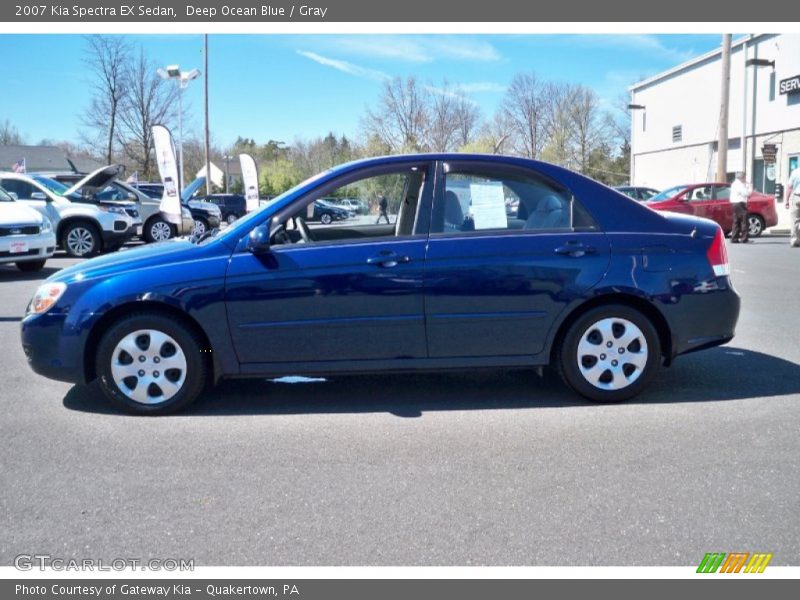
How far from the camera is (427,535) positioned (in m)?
3.29

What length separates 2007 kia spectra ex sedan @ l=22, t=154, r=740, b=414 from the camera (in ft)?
15.8

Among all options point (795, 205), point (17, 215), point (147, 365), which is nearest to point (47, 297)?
point (147, 365)

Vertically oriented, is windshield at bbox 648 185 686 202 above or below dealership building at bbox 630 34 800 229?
below

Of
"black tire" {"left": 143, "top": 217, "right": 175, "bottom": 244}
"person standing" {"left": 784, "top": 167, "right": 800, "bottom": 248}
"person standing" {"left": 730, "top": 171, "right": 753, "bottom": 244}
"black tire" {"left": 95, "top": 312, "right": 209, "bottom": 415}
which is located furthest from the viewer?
"black tire" {"left": 143, "top": 217, "right": 175, "bottom": 244}

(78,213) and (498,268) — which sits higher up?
(78,213)

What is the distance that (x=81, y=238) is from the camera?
15.6m

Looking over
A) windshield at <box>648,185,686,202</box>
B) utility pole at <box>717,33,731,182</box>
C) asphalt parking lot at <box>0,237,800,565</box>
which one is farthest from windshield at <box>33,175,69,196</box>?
utility pole at <box>717,33,731,182</box>

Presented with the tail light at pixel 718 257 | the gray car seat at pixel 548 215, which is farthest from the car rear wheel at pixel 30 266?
the tail light at pixel 718 257

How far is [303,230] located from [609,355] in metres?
2.19

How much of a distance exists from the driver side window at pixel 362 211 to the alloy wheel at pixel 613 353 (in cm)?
138

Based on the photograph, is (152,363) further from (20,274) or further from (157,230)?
(157,230)

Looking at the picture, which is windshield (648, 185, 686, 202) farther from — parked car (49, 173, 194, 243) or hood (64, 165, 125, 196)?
hood (64, 165, 125, 196)

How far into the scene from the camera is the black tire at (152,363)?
4789 millimetres

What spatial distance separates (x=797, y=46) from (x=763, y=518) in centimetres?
2669
